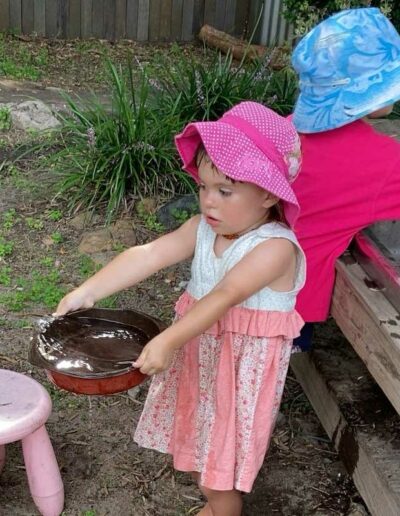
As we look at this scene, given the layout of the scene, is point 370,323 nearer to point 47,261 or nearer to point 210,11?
point 47,261

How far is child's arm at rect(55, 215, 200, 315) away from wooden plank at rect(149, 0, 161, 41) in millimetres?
6954

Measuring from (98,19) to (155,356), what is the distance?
24.0 feet

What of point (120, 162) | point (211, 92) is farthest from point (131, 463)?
point (211, 92)

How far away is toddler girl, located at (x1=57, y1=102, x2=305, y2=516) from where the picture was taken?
6.44 ft

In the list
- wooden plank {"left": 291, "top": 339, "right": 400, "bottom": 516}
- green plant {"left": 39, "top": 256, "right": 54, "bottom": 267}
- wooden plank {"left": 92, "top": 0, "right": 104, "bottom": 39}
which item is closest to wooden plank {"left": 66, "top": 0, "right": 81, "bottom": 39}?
wooden plank {"left": 92, "top": 0, "right": 104, "bottom": 39}

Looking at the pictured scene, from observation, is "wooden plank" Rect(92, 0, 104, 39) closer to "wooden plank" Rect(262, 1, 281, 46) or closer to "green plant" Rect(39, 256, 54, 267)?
"wooden plank" Rect(262, 1, 281, 46)

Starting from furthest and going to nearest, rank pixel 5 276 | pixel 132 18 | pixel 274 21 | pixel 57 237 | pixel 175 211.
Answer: pixel 132 18 → pixel 274 21 → pixel 175 211 → pixel 57 237 → pixel 5 276

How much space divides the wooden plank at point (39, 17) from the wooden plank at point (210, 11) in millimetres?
1707

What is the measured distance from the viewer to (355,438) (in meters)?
2.55

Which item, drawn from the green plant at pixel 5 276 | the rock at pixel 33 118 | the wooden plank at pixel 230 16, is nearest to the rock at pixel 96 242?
the green plant at pixel 5 276

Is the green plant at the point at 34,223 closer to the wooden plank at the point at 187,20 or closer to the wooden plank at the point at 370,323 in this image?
the wooden plank at the point at 370,323

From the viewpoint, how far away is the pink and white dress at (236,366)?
2.12 meters

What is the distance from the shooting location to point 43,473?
246cm

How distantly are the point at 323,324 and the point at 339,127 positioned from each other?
909 mm
